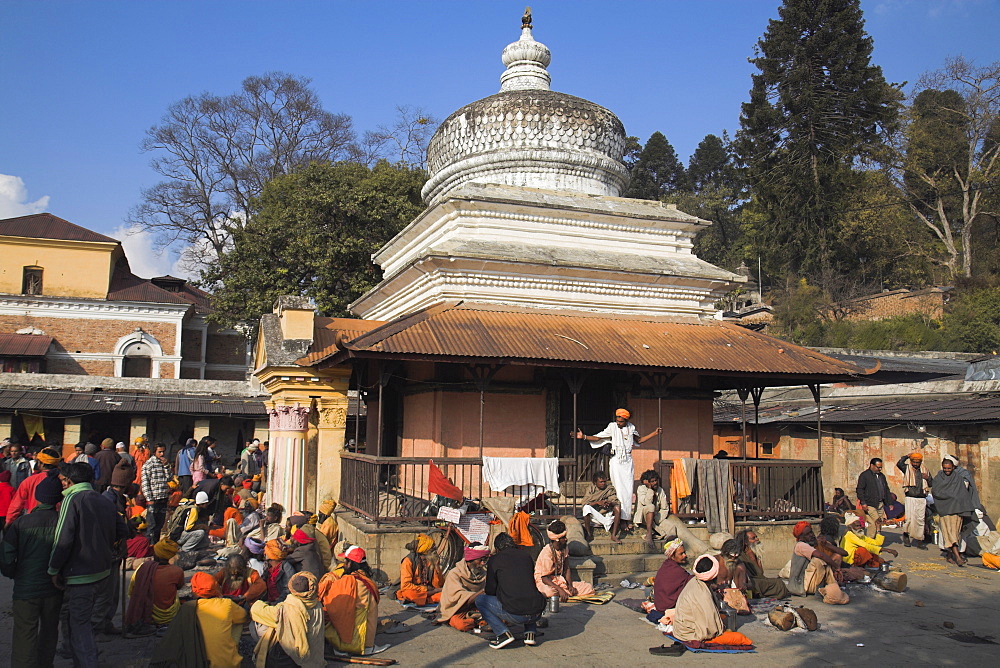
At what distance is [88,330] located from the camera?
3572 cm

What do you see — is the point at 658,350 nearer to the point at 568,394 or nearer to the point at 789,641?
the point at 568,394

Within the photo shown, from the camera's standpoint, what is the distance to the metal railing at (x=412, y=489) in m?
10.1

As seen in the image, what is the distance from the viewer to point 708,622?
7383 millimetres

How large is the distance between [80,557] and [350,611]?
2196mm

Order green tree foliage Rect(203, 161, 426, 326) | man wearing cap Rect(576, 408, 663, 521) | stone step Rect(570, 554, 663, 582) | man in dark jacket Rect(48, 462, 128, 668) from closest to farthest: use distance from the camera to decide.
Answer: man in dark jacket Rect(48, 462, 128, 668), stone step Rect(570, 554, 663, 582), man wearing cap Rect(576, 408, 663, 521), green tree foliage Rect(203, 161, 426, 326)

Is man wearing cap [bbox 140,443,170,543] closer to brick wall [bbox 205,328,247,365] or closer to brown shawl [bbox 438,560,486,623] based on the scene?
brown shawl [bbox 438,560,486,623]

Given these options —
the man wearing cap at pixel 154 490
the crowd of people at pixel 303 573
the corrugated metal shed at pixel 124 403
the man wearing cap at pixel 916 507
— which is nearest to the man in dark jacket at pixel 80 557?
the crowd of people at pixel 303 573

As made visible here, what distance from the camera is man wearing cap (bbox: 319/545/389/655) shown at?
7.00 meters

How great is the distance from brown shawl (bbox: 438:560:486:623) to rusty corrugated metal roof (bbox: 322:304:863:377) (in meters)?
2.93

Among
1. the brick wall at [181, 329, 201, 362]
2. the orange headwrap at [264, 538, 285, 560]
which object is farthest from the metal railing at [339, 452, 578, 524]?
the brick wall at [181, 329, 201, 362]

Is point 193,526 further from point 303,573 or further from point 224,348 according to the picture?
point 224,348

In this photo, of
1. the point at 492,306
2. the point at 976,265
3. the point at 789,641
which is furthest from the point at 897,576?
the point at 976,265

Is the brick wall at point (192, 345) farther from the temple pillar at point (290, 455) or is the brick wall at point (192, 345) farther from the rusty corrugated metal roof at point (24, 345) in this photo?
the temple pillar at point (290, 455)

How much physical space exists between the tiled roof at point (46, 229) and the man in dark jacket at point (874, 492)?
34.2 m
